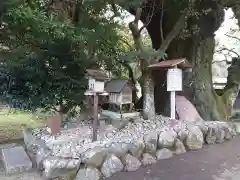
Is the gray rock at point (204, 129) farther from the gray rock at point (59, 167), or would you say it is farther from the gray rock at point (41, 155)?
the gray rock at point (41, 155)

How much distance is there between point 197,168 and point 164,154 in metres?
0.54

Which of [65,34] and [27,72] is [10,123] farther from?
[65,34]

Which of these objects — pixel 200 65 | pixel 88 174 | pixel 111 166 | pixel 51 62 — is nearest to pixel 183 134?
pixel 111 166

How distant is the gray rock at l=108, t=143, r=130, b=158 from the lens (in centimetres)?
359

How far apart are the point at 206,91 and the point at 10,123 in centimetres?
521

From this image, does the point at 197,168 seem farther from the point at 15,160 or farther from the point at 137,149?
the point at 15,160

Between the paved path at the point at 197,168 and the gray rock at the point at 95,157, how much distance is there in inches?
9.9

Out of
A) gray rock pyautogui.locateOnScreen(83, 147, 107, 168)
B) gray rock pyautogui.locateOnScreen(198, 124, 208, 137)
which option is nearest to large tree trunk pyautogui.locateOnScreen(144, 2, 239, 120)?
gray rock pyautogui.locateOnScreen(198, 124, 208, 137)

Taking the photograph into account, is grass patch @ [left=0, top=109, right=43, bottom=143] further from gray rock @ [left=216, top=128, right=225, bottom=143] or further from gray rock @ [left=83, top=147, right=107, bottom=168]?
gray rock @ [left=216, top=128, right=225, bottom=143]

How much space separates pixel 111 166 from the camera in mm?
3477

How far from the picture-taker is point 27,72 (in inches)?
203

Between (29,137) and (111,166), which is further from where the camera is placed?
(29,137)

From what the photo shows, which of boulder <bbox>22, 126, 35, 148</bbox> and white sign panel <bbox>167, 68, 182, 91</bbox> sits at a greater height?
white sign panel <bbox>167, 68, 182, 91</bbox>

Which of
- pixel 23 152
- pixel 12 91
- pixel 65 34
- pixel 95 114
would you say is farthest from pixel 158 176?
pixel 12 91
